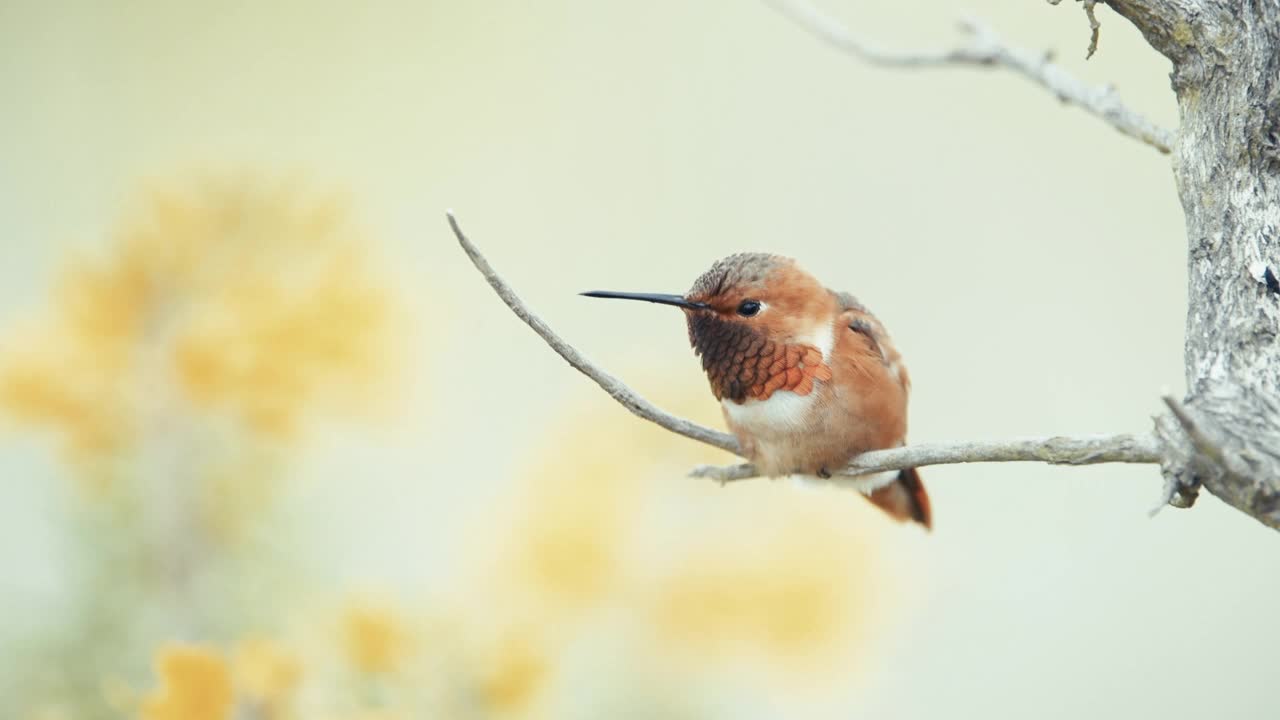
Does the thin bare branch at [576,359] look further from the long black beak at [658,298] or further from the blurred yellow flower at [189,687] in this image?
the blurred yellow flower at [189,687]

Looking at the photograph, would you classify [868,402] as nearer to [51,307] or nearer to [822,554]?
[822,554]

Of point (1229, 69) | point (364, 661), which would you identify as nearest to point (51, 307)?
point (364, 661)

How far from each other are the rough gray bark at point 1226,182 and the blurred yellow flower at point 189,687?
563 mm

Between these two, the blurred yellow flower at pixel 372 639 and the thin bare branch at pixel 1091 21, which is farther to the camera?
the blurred yellow flower at pixel 372 639

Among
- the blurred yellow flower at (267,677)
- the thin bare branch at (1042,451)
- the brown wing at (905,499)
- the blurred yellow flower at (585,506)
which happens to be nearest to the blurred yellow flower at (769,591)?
the blurred yellow flower at (585,506)

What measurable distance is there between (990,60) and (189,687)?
697 millimetres

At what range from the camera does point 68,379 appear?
1.13m

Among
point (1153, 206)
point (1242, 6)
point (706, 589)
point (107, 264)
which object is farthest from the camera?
point (1153, 206)

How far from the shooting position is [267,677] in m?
0.77

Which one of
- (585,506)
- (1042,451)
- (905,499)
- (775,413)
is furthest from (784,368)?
(585,506)

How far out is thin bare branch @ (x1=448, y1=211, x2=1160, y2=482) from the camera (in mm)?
515

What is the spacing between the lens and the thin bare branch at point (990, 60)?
0.76m

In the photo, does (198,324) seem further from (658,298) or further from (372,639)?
(658,298)

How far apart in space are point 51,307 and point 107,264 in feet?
0.34
